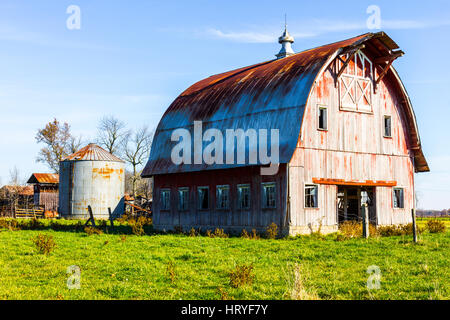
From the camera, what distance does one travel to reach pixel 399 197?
26484 mm

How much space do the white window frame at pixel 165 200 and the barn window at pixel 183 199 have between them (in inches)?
44.6

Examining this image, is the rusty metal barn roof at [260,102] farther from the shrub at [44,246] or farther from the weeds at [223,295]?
the weeds at [223,295]

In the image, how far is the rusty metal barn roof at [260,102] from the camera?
2322cm

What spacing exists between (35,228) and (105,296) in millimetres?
23445

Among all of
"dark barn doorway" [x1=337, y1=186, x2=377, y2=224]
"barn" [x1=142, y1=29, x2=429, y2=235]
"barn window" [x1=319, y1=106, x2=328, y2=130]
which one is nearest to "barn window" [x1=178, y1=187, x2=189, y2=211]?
"barn" [x1=142, y1=29, x2=429, y2=235]

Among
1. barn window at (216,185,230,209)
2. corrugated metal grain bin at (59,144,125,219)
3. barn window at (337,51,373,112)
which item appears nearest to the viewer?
barn window at (337,51,373,112)

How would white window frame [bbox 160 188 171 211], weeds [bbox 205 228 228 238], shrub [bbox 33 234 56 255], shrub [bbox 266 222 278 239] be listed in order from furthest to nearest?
1. white window frame [bbox 160 188 171 211]
2. weeds [bbox 205 228 228 238]
3. shrub [bbox 266 222 278 239]
4. shrub [bbox 33 234 56 255]

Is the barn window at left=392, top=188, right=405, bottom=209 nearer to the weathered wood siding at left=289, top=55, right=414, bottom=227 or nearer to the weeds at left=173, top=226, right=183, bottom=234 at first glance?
the weathered wood siding at left=289, top=55, right=414, bottom=227

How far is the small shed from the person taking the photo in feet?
188

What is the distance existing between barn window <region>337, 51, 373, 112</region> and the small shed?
41.3 meters

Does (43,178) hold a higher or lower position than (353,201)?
higher

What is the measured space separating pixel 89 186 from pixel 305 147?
26.6m

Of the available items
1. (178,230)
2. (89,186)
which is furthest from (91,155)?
(178,230)

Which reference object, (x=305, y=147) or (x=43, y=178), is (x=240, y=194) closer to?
(x=305, y=147)
